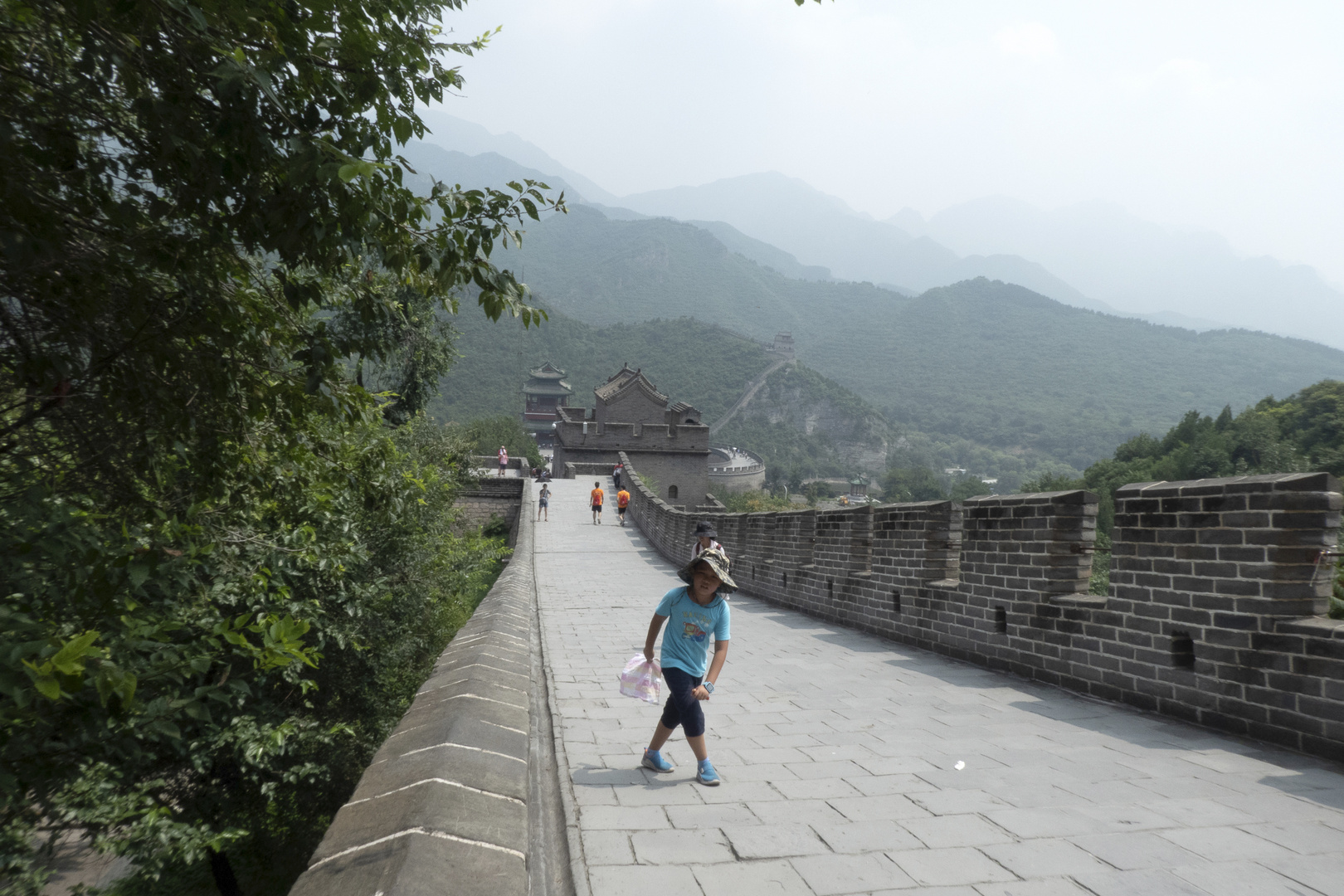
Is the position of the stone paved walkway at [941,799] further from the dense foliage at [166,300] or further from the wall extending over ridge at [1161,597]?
the dense foliage at [166,300]

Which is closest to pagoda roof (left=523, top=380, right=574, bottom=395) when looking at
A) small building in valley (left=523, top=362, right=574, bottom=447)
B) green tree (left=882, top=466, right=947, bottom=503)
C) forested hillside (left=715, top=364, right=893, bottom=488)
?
small building in valley (left=523, top=362, right=574, bottom=447)

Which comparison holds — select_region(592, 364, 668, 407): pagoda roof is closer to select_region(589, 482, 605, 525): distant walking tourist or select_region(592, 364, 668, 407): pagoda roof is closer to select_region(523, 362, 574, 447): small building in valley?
select_region(589, 482, 605, 525): distant walking tourist

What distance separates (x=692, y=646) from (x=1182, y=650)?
306cm

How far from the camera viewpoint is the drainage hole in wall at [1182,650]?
16.8ft

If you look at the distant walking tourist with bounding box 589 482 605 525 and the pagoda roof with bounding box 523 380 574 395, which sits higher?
the pagoda roof with bounding box 523 380 574 395

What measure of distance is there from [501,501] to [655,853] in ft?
104

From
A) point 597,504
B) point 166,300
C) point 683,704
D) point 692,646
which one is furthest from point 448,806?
point 597,504

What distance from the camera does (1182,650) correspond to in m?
5.18

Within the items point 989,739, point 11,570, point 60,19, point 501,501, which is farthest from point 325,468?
point 501,501

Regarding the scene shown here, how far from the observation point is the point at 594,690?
639cm

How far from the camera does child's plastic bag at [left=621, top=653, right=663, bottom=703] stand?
4512mm

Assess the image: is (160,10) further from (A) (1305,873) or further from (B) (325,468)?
(A) (1305,873)

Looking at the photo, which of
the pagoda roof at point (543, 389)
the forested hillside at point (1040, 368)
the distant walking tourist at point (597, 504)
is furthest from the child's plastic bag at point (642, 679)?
the forested hillside at point (1040, 368)

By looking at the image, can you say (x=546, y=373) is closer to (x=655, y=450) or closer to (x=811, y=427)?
(x=811, y=427)
